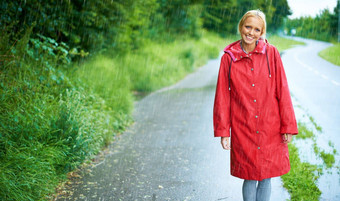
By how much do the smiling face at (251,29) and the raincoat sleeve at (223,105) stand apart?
0.75 ft

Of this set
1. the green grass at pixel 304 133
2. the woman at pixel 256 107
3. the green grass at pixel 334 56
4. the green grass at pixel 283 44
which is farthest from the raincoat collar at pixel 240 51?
the green grass at pixel 283 44

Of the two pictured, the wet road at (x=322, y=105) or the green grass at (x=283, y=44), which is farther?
the green grass at (x=283, y=44)

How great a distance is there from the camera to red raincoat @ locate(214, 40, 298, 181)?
9.99ft

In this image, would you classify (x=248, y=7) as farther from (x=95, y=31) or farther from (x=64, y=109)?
(x=64, y=109)

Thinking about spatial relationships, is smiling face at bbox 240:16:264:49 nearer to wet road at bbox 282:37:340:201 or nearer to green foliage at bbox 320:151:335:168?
wet road at bbox 282:37:340:201

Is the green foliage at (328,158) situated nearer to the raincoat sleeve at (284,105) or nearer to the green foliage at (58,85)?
the raincoat sleeve at (284,105)

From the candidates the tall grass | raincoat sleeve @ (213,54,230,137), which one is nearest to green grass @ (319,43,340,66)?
the tall grass

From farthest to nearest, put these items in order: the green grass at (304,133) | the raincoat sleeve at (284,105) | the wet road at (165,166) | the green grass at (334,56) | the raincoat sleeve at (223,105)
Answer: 1. the green grass at (334,56)
2. the green grass at (304,133)
3. the wet road at (165,166)
4. the raincoat sleeve at (223,105)
5. the raincoat sleeve at (284,105)

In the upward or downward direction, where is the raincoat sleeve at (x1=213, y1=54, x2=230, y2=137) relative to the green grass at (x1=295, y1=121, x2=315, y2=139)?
upward

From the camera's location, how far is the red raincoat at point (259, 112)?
3.04m

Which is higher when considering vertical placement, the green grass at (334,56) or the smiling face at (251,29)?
the smiling face at (251,29)

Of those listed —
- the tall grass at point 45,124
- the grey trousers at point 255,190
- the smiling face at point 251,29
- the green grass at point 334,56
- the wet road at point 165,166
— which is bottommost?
the wet road at point 165,166

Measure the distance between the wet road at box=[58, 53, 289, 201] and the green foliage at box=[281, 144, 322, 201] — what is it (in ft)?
0.41

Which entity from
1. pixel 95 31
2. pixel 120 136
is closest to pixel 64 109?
pixel 120 136
